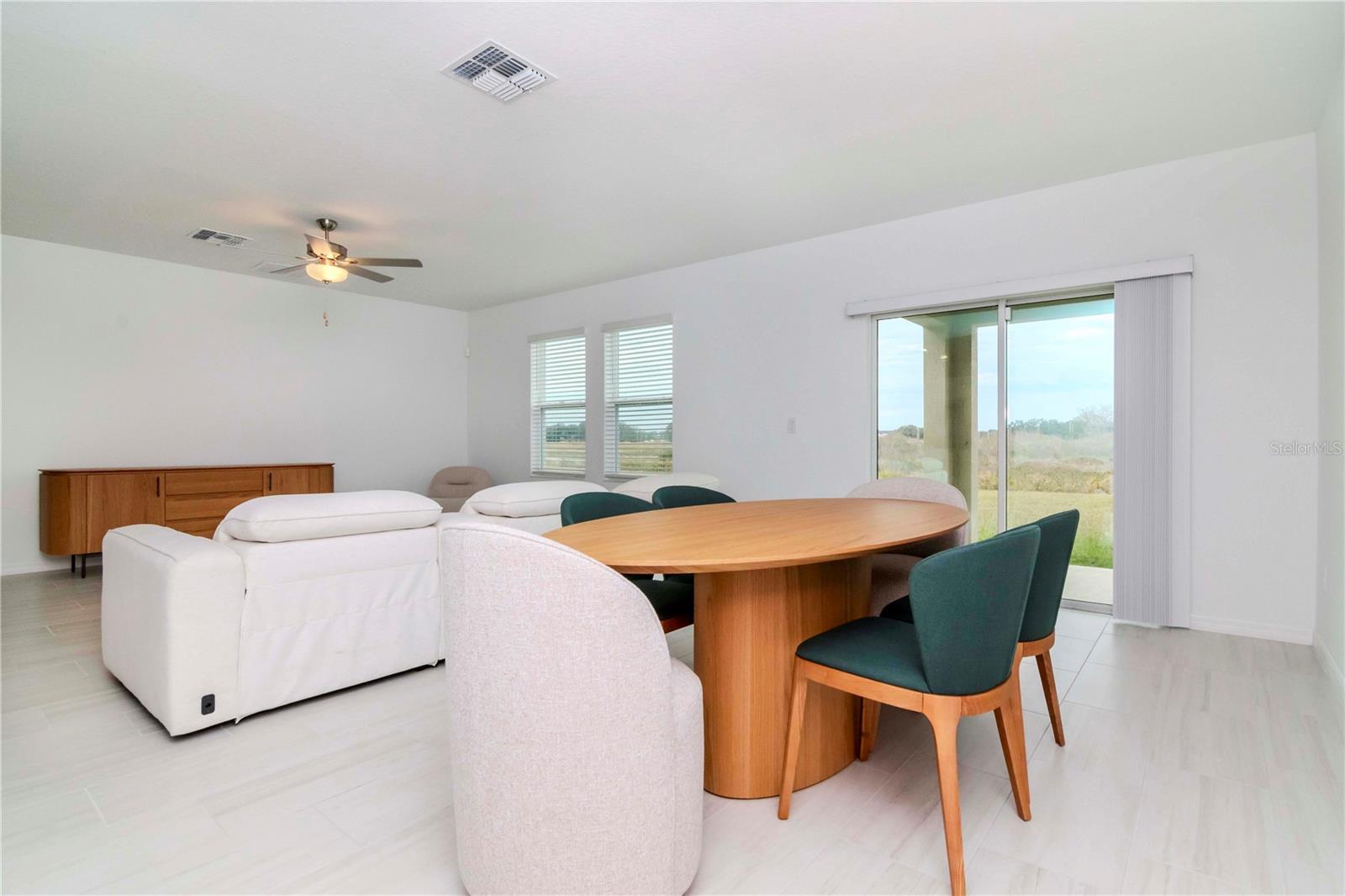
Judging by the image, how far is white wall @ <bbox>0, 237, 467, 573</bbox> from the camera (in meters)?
5.07

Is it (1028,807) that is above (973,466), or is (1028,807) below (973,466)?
below

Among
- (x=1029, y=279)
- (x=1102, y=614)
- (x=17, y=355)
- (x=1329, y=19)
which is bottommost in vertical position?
(x=1102, y=614)

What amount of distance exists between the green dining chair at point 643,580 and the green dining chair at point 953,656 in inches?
26.1

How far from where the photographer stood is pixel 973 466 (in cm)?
437

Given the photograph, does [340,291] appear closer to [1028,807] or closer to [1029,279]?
[1029,279]

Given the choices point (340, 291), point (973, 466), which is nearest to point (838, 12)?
point (973, 466)

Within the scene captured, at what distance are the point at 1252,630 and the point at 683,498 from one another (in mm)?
3090

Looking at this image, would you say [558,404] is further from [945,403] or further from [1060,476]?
[1060,476]

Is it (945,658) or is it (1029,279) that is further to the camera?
(1029,279)

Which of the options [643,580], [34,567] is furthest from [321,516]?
[34,567]

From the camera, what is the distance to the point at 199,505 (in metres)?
5.27

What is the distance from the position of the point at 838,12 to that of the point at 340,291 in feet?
19.9

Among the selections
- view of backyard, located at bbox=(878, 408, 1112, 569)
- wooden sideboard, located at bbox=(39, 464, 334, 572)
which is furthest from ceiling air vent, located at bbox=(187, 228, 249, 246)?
view of backyard, located at bbox=(878, 408, 1112, 569)

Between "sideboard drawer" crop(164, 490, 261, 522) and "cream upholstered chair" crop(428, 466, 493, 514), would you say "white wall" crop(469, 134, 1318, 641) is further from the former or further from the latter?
"sideboard drawer" crop(164, 490, 261, 522)
